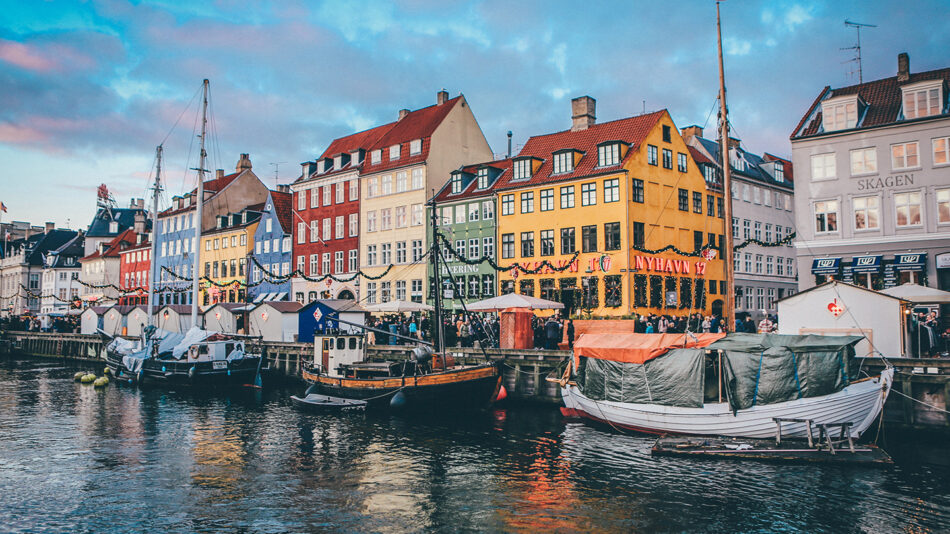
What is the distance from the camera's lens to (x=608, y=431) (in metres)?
25.0

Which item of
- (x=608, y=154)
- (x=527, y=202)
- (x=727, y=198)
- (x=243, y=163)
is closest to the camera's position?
(x=727, y=198)

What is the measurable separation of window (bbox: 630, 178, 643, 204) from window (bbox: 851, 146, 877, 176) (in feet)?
41.2

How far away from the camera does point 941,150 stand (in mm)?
35750

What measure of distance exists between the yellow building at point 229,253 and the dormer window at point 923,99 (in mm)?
56535

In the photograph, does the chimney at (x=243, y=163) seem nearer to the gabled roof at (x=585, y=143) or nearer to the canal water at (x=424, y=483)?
the gabled roof at (x=585, y=143)

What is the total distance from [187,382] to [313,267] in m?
27.6

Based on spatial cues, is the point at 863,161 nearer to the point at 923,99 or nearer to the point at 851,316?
the point at 923,99

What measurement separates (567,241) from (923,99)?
21250mm

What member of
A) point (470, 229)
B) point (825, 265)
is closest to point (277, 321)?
point (470, 229)

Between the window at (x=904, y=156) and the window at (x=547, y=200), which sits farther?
the window at (x=547, y=200)

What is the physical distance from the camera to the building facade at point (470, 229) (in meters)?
53.1

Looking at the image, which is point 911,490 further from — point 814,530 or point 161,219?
point 161,219

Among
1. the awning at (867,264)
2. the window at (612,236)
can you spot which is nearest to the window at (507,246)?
the window at (612,236)

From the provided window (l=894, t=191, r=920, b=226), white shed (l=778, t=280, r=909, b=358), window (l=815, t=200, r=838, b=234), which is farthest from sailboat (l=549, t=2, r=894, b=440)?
window (l=894, t=191, r=920, b=226)
